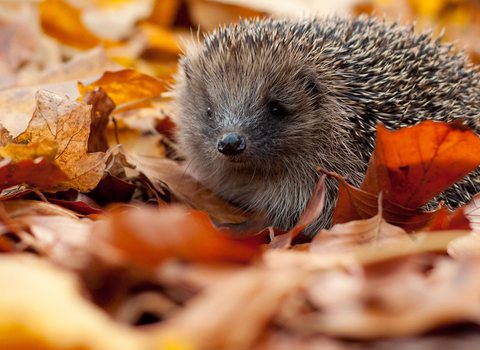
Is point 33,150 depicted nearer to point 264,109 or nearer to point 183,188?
point 183,188

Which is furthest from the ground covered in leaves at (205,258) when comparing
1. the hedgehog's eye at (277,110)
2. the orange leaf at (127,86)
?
the hedgehog's eye at (277,110)

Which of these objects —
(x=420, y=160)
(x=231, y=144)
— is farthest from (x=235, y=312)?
(x=231, y=144)

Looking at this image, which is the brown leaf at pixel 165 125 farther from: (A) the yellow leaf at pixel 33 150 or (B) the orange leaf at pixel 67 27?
(B) the orange leaf at pixel 67 27

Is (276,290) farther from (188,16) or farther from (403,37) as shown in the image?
(188,16)

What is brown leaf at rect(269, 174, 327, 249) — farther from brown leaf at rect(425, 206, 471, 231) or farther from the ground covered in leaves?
brown leaf at rect(425, 206, 471, 231)

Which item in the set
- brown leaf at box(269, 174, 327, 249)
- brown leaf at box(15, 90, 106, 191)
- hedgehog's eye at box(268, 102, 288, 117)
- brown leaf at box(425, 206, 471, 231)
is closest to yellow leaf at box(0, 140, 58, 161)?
brown leaf at box(15, 90, 106, 191)
